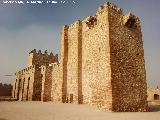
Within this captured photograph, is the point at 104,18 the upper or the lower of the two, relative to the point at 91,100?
upper

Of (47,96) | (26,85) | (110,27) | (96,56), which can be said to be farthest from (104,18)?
(26,85)

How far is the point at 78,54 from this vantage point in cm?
1738

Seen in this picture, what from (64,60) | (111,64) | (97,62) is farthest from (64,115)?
(64,60)

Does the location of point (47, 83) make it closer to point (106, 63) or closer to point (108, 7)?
point (106, 63)

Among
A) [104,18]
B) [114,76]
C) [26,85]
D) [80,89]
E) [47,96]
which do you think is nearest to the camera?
[114,76]

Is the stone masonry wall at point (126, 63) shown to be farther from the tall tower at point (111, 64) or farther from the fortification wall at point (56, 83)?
the fortification wall at point (56, 83)

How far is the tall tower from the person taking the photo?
42.2 ft

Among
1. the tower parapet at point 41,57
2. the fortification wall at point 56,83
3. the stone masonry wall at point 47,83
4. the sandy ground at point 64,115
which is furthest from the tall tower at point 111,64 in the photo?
the tower parapet at point 41,57

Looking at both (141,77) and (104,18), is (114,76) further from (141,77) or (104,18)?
(104,18)

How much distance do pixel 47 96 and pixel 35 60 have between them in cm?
1240

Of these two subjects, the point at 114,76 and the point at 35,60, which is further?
the point at 35,60

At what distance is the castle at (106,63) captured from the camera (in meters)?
12.9

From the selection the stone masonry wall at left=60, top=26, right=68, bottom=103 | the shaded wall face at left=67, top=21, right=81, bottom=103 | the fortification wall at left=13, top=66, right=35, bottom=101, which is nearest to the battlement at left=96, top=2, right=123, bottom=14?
the shaded wall face at left=67, top=21, right=81, bottom=103

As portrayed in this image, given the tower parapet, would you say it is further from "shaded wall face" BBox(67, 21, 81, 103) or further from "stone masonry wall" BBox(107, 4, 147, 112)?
"stone masonry wall" BBox(107, 4, 147, 112)
